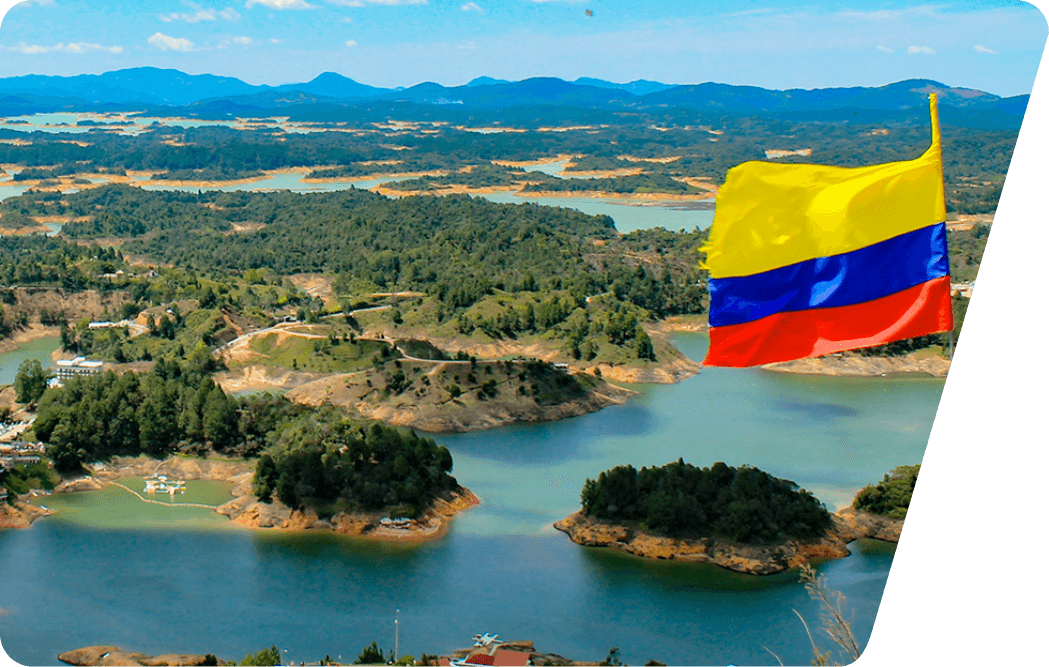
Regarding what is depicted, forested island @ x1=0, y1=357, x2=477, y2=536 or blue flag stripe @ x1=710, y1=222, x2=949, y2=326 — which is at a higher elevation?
blue flag stripe @ x1=710, y1=222, x2=949, y2=326

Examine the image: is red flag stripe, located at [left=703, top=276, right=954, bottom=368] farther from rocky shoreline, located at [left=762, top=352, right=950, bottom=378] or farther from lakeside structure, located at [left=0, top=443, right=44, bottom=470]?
rocky shoreline, located at [left=762, top=352, right=950, bottom=378]

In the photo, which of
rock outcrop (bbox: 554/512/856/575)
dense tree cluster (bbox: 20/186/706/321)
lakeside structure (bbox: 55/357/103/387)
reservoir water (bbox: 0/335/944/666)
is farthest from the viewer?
dense tree cluster (bbox: 20/186/706/321)

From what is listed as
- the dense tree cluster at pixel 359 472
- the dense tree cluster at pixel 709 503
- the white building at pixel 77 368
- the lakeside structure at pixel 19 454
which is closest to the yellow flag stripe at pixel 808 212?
the dense tree cluster at pixel 709 503

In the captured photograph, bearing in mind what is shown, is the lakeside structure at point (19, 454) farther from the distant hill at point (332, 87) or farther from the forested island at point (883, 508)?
the distant hill at point (332, 87)

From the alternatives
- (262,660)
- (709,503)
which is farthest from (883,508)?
(262,660)

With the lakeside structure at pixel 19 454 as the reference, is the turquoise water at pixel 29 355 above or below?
below

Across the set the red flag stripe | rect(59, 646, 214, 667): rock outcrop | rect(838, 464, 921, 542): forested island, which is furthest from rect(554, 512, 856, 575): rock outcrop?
the red flag stripe

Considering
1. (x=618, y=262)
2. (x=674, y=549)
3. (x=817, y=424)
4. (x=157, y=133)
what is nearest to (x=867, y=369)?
(x=817, y=424)

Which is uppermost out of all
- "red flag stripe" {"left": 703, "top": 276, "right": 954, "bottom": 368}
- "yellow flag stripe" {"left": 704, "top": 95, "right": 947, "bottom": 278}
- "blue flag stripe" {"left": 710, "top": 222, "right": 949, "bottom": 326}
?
"yellow flag stripe" {"left": 704, "top": 95, "right": 947, "bottom": 278}

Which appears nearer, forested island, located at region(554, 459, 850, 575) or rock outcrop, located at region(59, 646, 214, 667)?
rock outcrop, located at region(59, 646, 214, 667)
